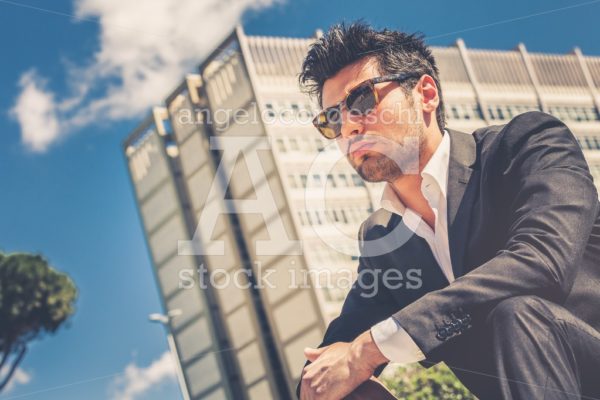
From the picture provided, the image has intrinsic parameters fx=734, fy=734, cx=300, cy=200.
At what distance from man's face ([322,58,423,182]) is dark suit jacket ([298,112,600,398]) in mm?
155

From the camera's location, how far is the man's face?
91.6 inches

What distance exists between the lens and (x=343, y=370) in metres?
1.94

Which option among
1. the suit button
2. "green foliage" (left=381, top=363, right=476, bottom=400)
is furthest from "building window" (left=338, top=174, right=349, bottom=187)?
the suit button

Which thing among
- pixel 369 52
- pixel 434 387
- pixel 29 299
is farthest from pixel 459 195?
pixel 29 299

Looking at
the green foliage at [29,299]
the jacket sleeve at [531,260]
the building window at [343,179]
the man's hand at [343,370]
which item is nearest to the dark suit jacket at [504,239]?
the jacket sleeve at [531,260]

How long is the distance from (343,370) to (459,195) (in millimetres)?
623

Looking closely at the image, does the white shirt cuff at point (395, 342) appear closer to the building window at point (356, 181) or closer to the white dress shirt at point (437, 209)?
the white dress shirt at point (437, 209)

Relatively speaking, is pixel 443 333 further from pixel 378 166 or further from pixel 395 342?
pixel 378 166

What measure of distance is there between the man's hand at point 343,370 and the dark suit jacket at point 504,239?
0.13 meters

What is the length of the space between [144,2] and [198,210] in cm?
4199

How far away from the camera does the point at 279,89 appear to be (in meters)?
39.6

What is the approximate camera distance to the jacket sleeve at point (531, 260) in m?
1.82

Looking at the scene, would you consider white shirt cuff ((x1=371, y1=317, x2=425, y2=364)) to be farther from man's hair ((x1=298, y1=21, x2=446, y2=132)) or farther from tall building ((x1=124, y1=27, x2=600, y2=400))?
tall building ((x1=124, y1=27, x2=600, y2=400))

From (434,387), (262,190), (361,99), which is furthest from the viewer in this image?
(262,190)
